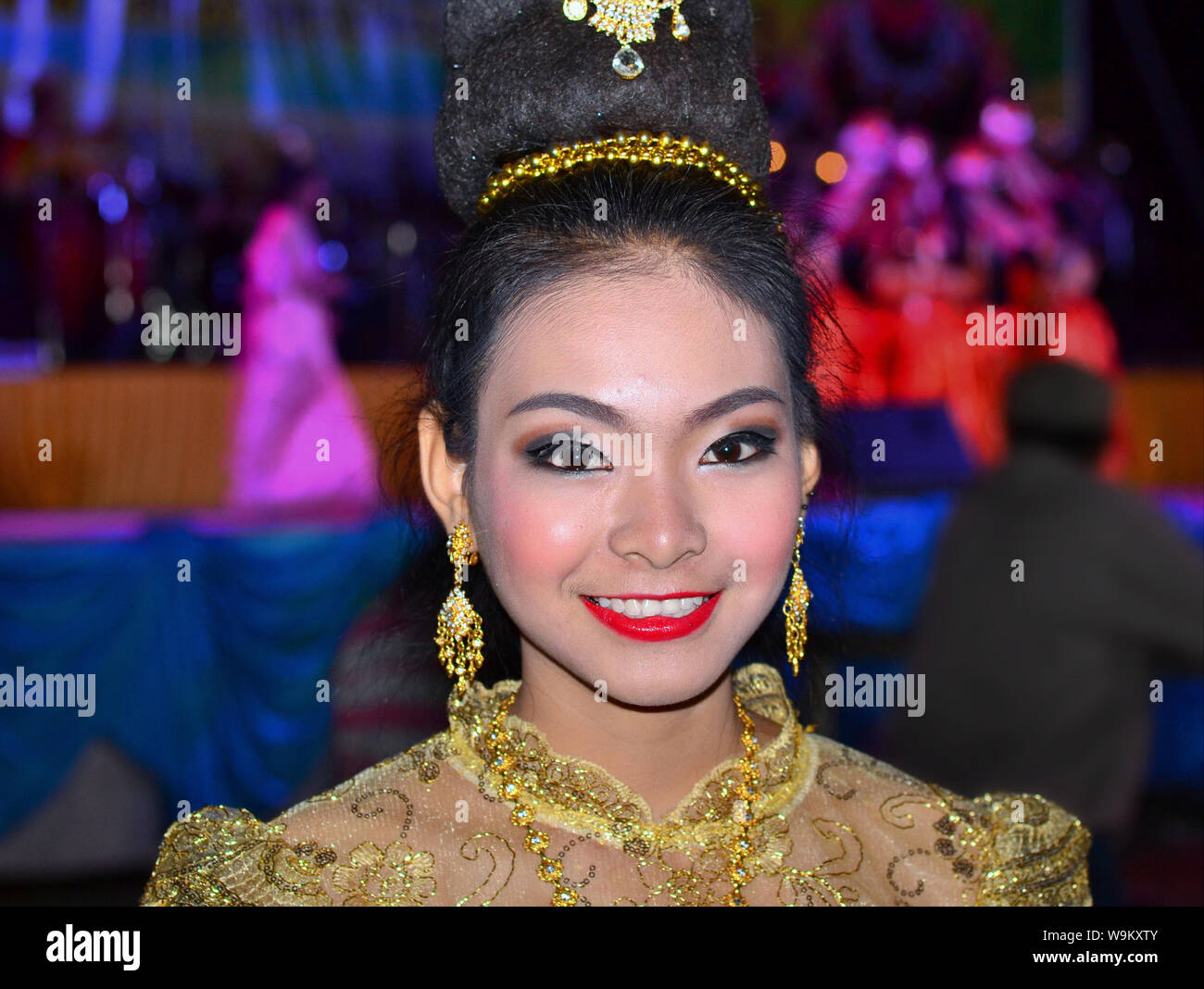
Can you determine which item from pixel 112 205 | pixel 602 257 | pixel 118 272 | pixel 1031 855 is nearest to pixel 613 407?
pixel 602 257

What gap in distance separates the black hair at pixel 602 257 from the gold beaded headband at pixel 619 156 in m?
0.01

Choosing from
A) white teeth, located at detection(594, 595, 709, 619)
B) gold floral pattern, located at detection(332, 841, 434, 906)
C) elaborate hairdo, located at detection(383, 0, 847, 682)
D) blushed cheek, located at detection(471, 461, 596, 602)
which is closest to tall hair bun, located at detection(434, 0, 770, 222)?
elaborate hairdo, located at detection(383, 0, 847, 682)

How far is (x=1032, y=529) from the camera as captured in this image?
2.72 meters

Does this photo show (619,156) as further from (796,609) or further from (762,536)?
(796,609)

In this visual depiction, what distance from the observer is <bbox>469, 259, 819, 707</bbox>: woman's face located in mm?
1276

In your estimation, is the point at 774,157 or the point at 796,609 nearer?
the point at 796,609

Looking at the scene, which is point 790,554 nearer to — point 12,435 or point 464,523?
point 464,523

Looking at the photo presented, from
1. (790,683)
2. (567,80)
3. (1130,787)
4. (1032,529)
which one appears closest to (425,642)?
(790,683)

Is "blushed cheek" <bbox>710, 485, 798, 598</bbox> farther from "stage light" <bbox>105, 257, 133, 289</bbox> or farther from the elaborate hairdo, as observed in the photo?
"stage light" <bbox>105, 257, 133, 289</bbox>

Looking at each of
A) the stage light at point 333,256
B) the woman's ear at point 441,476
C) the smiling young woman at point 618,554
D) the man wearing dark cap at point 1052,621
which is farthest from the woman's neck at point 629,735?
the stage light at point 333,256

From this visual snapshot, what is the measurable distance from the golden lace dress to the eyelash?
368 millimetres

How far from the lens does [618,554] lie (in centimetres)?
127

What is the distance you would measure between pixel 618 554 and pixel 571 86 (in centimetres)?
58

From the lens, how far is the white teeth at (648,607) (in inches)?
51.0
